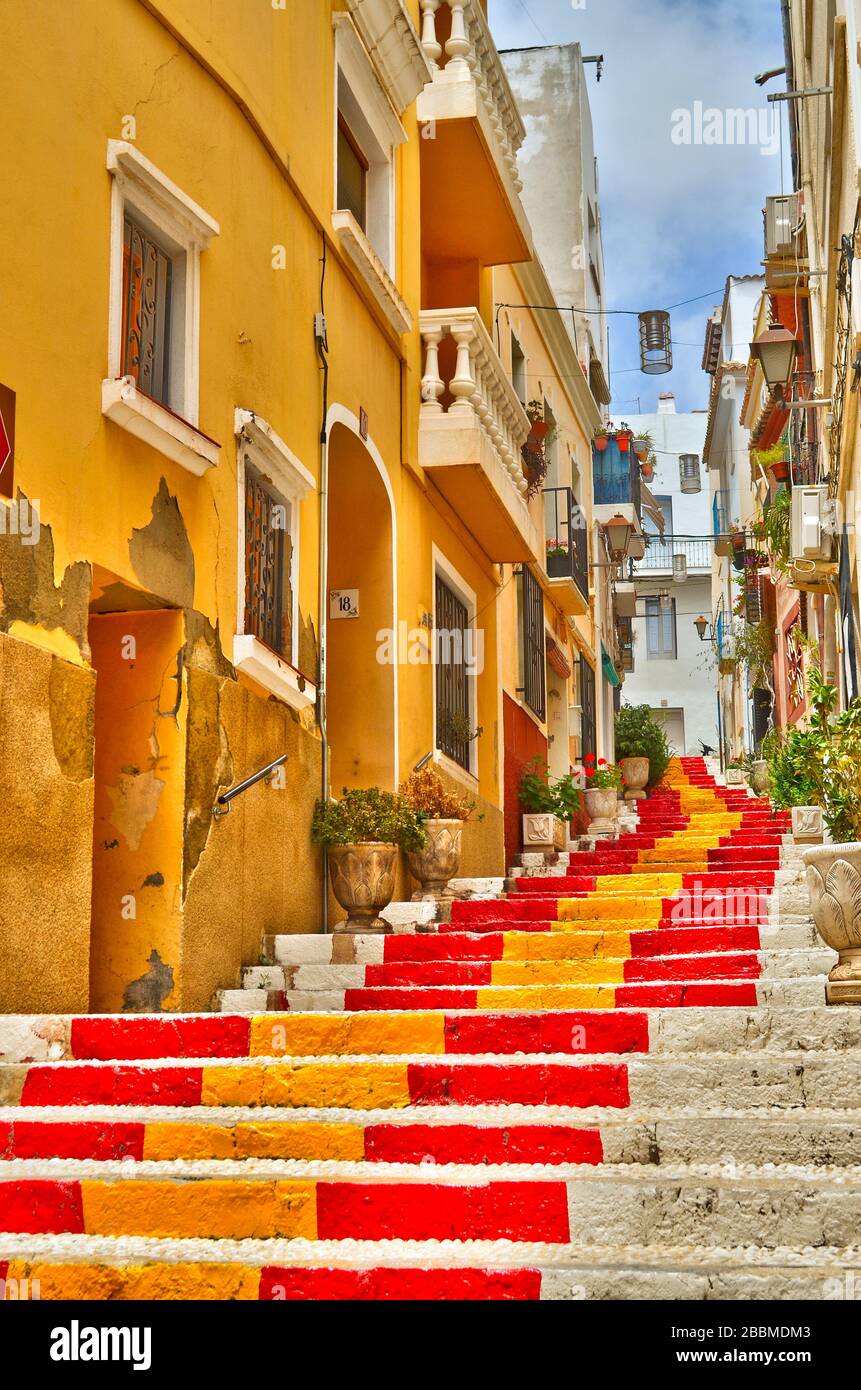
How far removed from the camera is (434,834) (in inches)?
388

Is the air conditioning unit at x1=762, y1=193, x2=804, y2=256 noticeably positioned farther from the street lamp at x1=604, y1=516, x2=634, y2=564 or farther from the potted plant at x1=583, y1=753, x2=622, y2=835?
the potted plant at x1=583, y1=753, x2=622, y2=835

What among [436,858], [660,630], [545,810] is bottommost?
[436,858]

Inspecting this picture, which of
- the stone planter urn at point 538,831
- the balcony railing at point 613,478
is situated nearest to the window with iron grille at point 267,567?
the stone planter urn at point 538,831

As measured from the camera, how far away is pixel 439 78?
1223 centimetres

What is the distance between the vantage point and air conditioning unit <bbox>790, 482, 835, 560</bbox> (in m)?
15.9

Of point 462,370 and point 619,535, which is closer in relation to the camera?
point 462,370

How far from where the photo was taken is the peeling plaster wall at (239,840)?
21.8ft

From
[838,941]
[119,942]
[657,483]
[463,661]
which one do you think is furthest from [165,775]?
[657,483]

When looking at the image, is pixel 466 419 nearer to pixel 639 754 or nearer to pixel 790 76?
pixel 790 76

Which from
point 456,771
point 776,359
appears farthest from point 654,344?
point 456,771

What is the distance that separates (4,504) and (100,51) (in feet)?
7.35

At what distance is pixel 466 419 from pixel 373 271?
1.79m

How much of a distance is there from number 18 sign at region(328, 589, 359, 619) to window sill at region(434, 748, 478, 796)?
4.79 ft

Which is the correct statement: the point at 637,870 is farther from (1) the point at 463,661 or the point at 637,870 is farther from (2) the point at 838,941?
(2) the point at 838,941
